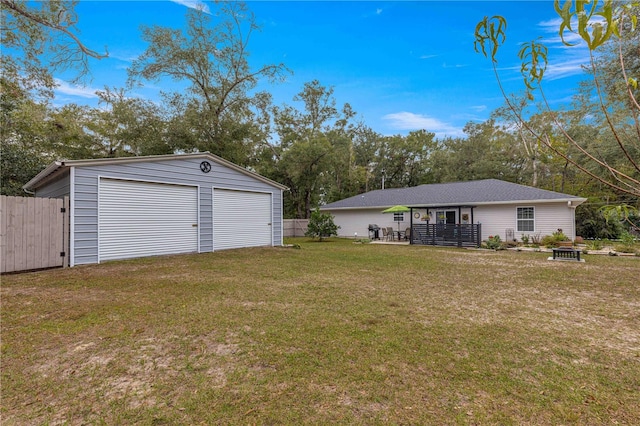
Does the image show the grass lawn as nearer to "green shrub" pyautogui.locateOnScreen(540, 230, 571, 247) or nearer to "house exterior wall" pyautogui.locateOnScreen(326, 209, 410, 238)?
"green shrub" pyautogui.locateOnScreen(540, 230, 571, 247)

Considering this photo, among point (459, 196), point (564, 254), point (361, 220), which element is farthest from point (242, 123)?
point (564, 254)

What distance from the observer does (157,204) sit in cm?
911

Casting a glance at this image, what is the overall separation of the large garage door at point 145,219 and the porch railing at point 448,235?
1042 centimetres

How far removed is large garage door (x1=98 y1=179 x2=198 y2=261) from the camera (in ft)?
26.4

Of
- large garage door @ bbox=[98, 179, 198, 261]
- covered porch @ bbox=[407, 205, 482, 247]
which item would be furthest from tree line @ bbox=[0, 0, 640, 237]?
covered porch @ bbox=[407, 205, 482, 247]

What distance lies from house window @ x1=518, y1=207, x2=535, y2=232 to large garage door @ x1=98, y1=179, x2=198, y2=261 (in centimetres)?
1442

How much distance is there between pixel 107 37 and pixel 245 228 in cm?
748

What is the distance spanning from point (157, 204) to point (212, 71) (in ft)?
35.8

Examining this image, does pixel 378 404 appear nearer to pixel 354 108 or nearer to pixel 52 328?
pixel 52 328

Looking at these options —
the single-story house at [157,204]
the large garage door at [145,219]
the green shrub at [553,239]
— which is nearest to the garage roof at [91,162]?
the single-story house at [157,204]

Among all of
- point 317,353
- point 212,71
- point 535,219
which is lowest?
point 317,353

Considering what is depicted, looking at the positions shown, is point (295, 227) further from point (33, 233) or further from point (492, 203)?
point (33, 233)

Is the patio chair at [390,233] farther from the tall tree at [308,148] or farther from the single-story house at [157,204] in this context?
the single-story house at [157,204]

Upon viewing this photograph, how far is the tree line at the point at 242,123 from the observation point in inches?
312
